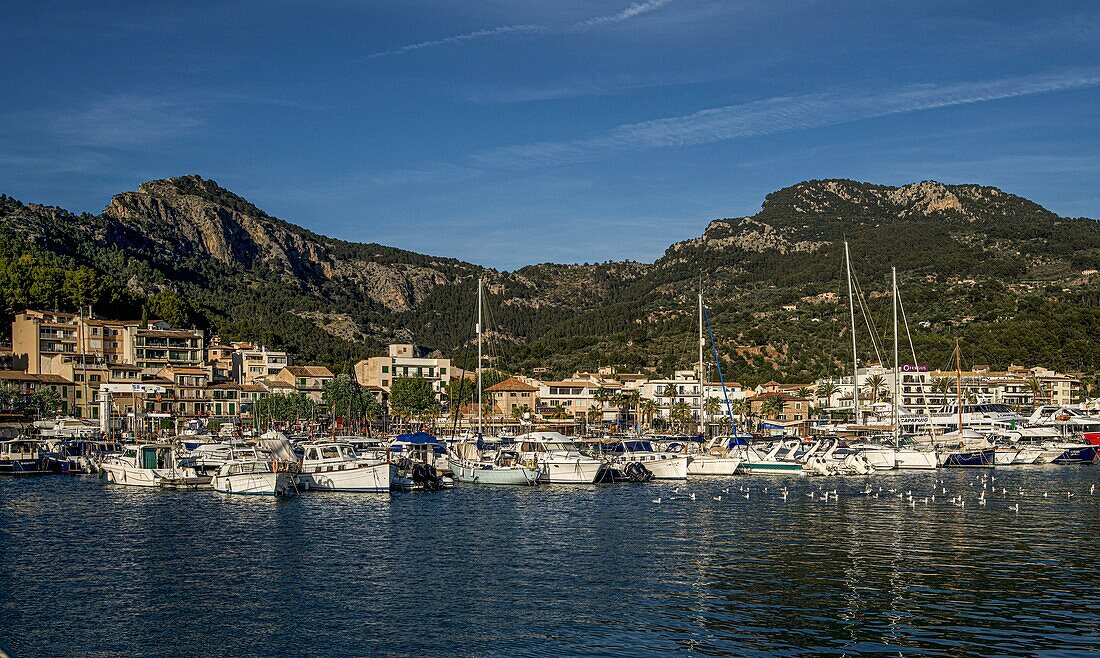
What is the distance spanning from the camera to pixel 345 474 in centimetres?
6600

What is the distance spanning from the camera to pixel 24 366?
136 meters

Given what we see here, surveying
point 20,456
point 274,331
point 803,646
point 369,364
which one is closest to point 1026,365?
point 369,364

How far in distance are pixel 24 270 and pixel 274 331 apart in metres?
45.7

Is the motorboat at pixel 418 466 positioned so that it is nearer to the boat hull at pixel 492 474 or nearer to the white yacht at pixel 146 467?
the boat hull at pixel 492 474

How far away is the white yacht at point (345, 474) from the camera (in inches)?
2594

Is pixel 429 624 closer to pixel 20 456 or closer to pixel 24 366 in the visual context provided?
pixel 20 456

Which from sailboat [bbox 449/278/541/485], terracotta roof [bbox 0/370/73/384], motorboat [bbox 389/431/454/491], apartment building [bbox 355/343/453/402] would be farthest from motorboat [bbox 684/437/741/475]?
apartment building [bbox 355/343/453/402]

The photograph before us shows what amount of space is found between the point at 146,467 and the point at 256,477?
14.2 metres

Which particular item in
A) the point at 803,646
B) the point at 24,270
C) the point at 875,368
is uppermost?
the point at 24,270

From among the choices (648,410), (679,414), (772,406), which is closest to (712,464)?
(679,414)

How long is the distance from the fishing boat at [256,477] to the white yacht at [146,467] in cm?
380

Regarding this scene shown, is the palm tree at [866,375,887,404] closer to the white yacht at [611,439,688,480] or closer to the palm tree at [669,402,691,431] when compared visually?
the palm tree at [669,402,691,431]

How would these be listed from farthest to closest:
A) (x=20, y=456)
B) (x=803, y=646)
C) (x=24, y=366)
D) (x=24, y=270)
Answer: (x=24, y=270)
(x=24, y=366)
(x=20, y=456)
(x=803, y=646)

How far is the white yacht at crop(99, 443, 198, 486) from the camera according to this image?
2822 inches
